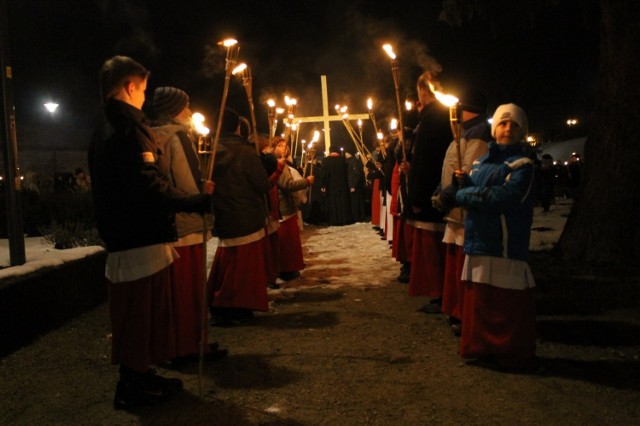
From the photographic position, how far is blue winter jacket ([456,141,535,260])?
4367 millimetres

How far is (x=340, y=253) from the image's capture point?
448 inches

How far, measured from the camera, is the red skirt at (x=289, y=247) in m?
8.91

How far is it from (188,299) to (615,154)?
620 cm

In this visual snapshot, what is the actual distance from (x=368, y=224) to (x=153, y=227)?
1333 cm

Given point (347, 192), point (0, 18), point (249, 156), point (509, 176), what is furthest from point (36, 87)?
point (509, 176)

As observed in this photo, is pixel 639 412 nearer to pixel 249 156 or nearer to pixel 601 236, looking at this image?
pixel 249 156

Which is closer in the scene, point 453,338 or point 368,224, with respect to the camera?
point 453,338

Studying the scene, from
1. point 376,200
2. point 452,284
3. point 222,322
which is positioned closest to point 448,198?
point 452,284

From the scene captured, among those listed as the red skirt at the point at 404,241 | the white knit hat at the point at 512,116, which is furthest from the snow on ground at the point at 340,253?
the white knit hat at the point at 512,116

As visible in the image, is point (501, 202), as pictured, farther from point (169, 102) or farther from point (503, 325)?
point (169, 102)

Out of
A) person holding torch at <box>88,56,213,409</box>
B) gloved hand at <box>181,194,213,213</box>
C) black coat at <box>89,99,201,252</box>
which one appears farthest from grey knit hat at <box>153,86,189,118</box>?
gloved hand at <box>181,194,213,213</box>

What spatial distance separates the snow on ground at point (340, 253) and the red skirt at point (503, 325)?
3.56 m

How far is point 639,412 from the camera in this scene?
3.79 meters

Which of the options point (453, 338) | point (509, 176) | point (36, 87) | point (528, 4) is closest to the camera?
point (509, 176)
